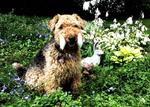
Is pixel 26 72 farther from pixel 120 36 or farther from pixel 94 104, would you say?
pixel 120 36

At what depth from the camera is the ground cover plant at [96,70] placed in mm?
6727

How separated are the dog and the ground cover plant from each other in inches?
6.9

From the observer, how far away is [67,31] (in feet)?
20.9

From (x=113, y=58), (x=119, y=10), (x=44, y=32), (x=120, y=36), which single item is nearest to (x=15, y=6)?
(x=119, y=10)

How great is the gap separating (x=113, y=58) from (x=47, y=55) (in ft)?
8.31

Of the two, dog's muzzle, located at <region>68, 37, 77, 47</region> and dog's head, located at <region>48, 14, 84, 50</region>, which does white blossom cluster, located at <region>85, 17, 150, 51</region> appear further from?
dog's muzzle, located at <region>68, 37, 77, 47</region>

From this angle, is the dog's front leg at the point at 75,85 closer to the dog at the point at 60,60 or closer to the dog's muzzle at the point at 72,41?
the dog at the point at 60,60

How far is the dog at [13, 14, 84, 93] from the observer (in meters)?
6.45

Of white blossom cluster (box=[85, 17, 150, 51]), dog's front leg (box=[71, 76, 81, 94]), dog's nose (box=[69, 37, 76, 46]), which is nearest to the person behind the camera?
dog's nose (box=[69, 37, 76, 46])

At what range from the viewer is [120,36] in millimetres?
10469

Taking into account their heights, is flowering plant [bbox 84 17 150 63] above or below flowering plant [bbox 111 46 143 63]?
above

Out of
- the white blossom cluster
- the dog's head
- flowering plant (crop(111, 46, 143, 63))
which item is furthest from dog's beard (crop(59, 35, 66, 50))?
the white blossom cluster

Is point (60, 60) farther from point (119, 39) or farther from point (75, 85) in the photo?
point (119, 39)

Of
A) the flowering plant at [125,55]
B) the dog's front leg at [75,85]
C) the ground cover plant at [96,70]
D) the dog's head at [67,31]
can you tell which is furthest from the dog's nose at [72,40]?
the flowering plant at [125,55]
